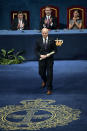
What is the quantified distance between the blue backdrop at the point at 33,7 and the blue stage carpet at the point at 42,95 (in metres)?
5.13

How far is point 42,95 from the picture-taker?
256 inches

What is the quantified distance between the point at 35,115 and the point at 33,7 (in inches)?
392

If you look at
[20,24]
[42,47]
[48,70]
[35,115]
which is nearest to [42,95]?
[48,70]

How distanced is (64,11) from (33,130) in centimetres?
1056

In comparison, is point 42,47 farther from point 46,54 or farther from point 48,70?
point 48,70

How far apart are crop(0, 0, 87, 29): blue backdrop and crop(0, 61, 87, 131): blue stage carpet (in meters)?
5.13

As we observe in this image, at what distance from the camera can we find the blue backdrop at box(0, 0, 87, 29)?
14.3m

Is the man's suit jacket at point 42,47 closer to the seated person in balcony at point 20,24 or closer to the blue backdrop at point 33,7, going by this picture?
the seated person in balcony at point 20,24

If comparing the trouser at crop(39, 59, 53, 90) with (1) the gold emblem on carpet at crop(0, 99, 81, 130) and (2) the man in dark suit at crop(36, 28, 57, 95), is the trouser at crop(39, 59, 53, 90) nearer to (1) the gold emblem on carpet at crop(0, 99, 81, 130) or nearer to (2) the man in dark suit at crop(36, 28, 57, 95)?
(2) the man in dark suit at crop(36, 28, 57, 95)

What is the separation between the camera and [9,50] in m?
10.0

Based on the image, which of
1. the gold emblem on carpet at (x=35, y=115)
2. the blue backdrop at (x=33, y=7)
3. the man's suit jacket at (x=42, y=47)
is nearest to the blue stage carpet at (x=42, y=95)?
the gold emblem on carpet at (x=35, y=115)

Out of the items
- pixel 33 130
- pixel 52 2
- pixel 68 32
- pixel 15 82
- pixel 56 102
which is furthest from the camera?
pixel 52 2

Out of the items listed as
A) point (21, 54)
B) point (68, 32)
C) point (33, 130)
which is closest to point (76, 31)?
point (68, 32)

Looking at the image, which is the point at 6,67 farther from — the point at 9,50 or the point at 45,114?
the point at 45,114
